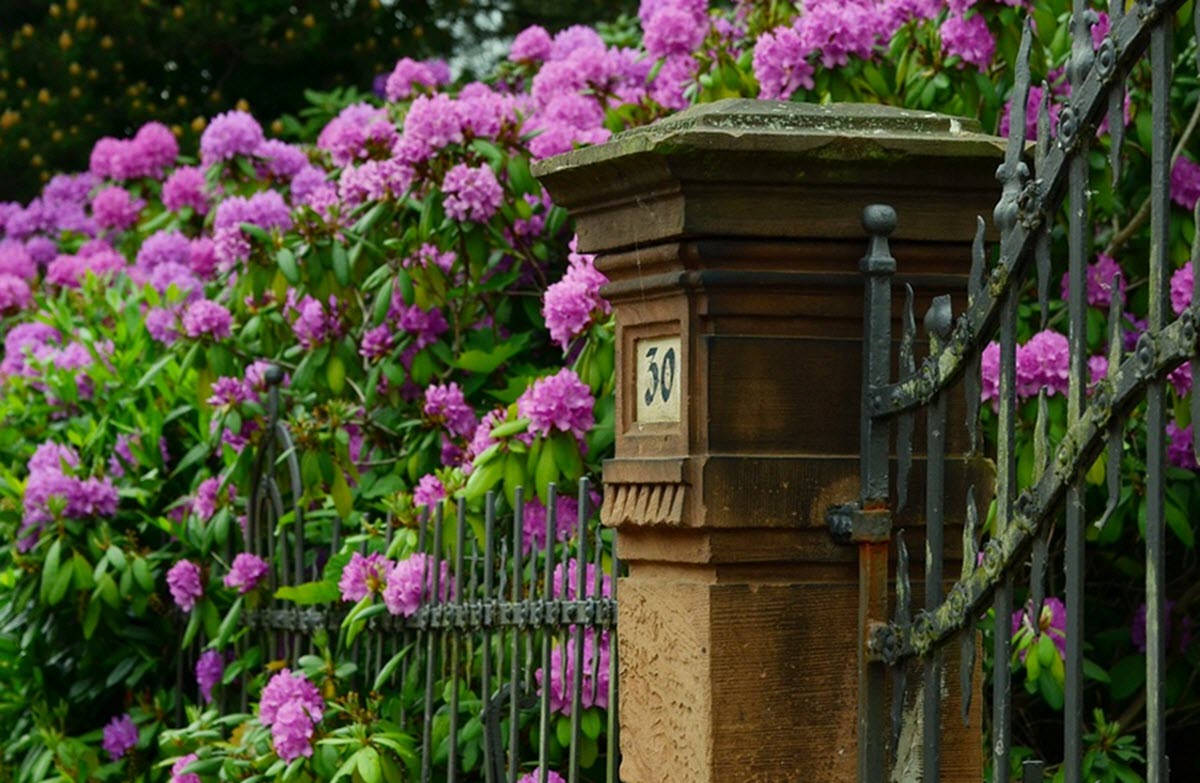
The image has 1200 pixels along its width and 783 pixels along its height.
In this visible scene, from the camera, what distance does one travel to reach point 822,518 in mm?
2799

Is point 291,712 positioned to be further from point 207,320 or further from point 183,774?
point 207,320

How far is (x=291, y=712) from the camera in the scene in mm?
4391

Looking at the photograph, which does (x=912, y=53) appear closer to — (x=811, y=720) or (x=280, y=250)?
(x=280, y=250)

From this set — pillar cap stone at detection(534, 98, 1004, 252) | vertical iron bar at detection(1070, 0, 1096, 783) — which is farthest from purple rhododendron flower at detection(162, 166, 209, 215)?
vertical iron bar at detection(1070, 0, 1096, 783)

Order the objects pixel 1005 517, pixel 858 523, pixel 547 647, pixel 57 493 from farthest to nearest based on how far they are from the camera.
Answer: pixel 57 493 < pixel 547 647 < pixel 858 523 < pixel 1005 517

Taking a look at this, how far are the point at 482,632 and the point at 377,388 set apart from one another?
1.71 metres

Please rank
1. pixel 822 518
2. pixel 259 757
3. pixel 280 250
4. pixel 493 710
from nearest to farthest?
pixel 822 518 → pixel 493 710 → pixel 259 757 → pixel 280 250

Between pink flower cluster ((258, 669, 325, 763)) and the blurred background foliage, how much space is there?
5.66m

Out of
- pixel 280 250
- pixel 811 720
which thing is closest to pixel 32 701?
pixel 280 250

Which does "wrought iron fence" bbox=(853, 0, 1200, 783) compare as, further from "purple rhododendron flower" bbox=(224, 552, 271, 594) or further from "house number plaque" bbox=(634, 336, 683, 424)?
"purple rhododendron flower" bbox=(224, 552, 271, 594)

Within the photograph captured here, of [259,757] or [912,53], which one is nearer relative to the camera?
[259,757]

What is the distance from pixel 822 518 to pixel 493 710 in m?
1.17

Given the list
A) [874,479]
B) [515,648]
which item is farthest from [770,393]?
[515,648]

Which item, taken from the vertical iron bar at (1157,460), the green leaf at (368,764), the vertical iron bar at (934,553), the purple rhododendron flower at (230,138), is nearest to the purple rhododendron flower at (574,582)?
the green leaf at (368,764)
